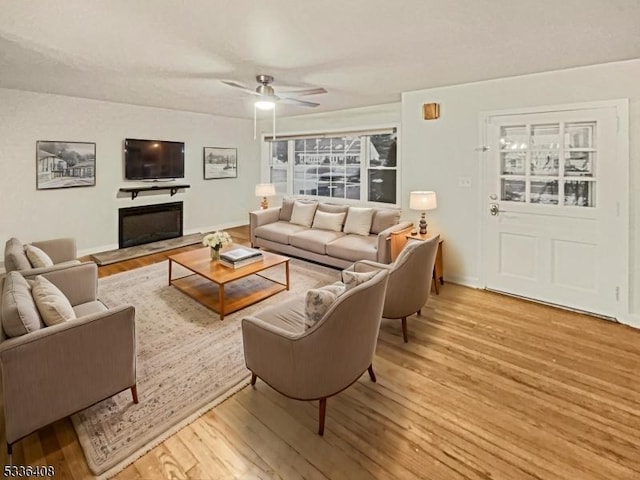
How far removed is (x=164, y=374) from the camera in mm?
2523

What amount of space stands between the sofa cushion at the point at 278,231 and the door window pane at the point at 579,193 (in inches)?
136

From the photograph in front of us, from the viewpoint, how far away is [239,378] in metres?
2.49

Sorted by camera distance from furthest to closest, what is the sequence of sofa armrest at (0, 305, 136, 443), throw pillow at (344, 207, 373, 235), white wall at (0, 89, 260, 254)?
throw pillow at (344, 207, 373, 235), white wall at (0, 89, 260, 254), sofa armrest at (0, 305, 136, 443)

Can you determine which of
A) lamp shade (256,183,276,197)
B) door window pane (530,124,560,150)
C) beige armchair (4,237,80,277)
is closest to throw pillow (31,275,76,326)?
beige armchair (4,237,80,277)

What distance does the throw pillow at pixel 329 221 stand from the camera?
17.4 ft

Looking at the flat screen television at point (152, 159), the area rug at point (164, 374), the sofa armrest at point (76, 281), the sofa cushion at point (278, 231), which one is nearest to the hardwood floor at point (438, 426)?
the area rug at point (164, 374)

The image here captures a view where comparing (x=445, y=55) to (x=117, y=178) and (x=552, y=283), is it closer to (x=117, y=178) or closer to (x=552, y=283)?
(x=552, y=283)

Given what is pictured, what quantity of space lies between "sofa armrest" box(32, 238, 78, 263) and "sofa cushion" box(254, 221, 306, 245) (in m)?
2.54

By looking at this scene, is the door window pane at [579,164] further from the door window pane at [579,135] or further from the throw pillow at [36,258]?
the throw pillow at [36,258]

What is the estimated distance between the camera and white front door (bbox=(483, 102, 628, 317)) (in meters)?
3.29

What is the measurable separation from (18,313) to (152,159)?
4.74m

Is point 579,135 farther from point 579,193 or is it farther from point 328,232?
point 328,232

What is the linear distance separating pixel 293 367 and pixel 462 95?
3715 millimetres

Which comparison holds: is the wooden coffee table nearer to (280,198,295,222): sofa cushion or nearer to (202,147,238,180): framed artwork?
(280,198,295,222): sofa cushion
